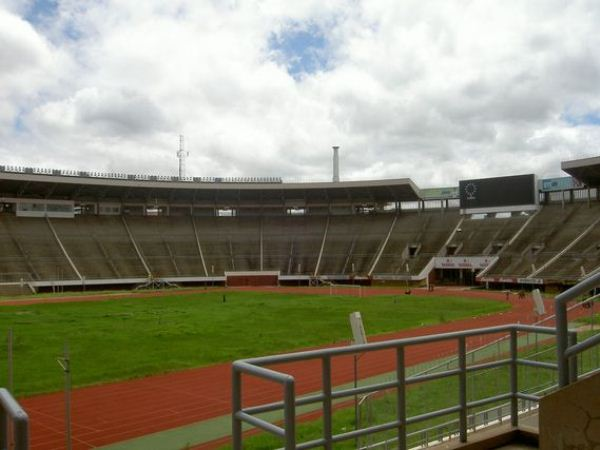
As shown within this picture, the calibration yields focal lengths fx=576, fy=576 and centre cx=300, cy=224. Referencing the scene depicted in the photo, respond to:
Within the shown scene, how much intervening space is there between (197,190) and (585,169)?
49.8 meters

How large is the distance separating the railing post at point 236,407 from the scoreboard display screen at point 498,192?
7230 centimetres

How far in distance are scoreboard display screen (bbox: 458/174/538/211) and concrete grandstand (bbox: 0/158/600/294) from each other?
5.8 inches

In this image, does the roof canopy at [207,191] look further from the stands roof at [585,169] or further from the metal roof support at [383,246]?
the stands roof at [585,169]

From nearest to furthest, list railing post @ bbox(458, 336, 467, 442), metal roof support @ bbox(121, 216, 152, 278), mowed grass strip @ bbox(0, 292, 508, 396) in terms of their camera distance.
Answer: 1. railing post @ bbox(458, 336, 467, 442)
2. mowed grass strip @ bbox(0, 292, 508, 396)
3. metal roof support @ bbox(121, 216, 152, 278)

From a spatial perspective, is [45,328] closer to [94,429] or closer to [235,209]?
[94,429]

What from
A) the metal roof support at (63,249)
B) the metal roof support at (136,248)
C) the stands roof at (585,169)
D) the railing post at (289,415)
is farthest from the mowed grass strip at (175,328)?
the stands roof at (585,169)

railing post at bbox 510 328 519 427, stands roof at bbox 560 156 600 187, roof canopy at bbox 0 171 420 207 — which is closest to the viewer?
railing post at bbox 510 328 519 427

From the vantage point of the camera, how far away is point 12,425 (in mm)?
2949

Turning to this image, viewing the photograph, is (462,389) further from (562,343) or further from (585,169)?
(585,169)

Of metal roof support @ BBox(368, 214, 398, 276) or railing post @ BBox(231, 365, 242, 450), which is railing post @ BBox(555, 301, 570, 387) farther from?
metal roof support @ BBox(368, 214, 398, 276)

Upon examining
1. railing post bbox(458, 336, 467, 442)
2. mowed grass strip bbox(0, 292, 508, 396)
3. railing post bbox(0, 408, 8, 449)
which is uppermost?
railing post bbox(0, 408, 8, 449)

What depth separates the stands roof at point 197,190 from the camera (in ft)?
237

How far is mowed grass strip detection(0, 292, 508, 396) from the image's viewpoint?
64.7ft

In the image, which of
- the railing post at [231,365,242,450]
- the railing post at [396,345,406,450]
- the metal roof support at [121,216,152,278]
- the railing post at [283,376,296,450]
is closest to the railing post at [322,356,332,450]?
the railing post at [283,376,296,450]
